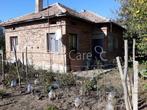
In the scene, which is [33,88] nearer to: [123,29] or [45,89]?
[45,89]

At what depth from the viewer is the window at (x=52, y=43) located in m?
17.4

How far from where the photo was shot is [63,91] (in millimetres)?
8680

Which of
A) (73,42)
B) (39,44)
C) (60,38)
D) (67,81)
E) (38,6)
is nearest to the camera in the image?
(67,81)

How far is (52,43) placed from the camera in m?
17.8

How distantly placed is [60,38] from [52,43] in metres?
1.04

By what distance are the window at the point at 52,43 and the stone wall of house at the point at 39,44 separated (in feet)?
0.75

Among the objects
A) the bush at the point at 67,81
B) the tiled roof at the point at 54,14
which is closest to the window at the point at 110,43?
the tiled roof at the point at 54,14

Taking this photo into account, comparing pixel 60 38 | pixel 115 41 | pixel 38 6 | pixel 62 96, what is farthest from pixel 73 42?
pixel 62 96

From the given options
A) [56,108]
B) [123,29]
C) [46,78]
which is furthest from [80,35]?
[56,108]

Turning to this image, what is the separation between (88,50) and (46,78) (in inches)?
390

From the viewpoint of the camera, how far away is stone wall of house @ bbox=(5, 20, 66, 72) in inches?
669

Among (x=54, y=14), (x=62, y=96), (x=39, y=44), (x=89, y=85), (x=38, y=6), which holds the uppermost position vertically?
(x=38, y=6)

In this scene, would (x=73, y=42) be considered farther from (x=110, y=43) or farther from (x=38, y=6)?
(x=110, y=43)

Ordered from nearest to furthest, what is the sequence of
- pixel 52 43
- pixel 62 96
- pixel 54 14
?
pixel 62 96, pixel 54 14, pixel 52 43
